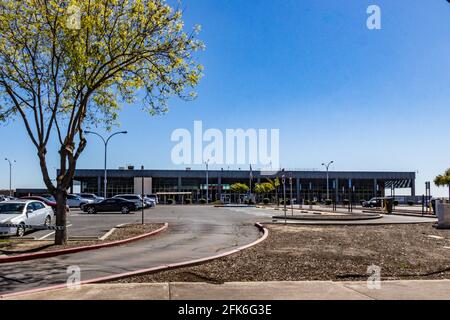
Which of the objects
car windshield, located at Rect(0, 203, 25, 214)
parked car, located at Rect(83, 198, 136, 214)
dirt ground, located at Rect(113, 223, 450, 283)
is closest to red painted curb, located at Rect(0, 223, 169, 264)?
dirt ground, located at Rect(113, 223, 450, 283)

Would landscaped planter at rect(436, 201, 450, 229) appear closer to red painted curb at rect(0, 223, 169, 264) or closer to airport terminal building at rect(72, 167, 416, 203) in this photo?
red painted curb at rect(0, 223, 169, 264)

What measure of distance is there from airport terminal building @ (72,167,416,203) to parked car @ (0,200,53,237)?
74548mm

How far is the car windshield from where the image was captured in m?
18.6

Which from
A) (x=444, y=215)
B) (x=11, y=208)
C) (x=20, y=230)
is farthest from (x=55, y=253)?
(x=444, y=215)

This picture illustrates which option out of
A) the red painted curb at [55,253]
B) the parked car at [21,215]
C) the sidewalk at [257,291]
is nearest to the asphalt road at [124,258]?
the red painted curb at [55,253]

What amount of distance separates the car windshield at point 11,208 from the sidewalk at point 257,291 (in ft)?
38.1

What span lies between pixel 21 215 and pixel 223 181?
86.4 meters

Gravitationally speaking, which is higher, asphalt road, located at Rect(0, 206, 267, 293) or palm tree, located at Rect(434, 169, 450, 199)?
palm tree, located at Rect(434, 169, 450, 199)

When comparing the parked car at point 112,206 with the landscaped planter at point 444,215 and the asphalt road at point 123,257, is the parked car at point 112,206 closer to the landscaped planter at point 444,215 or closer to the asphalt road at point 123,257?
the asphalt road at point 123,257

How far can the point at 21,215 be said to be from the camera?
18.2 meters

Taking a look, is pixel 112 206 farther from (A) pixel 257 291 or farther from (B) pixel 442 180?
(B) pixel 442 180

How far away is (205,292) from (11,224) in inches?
469
